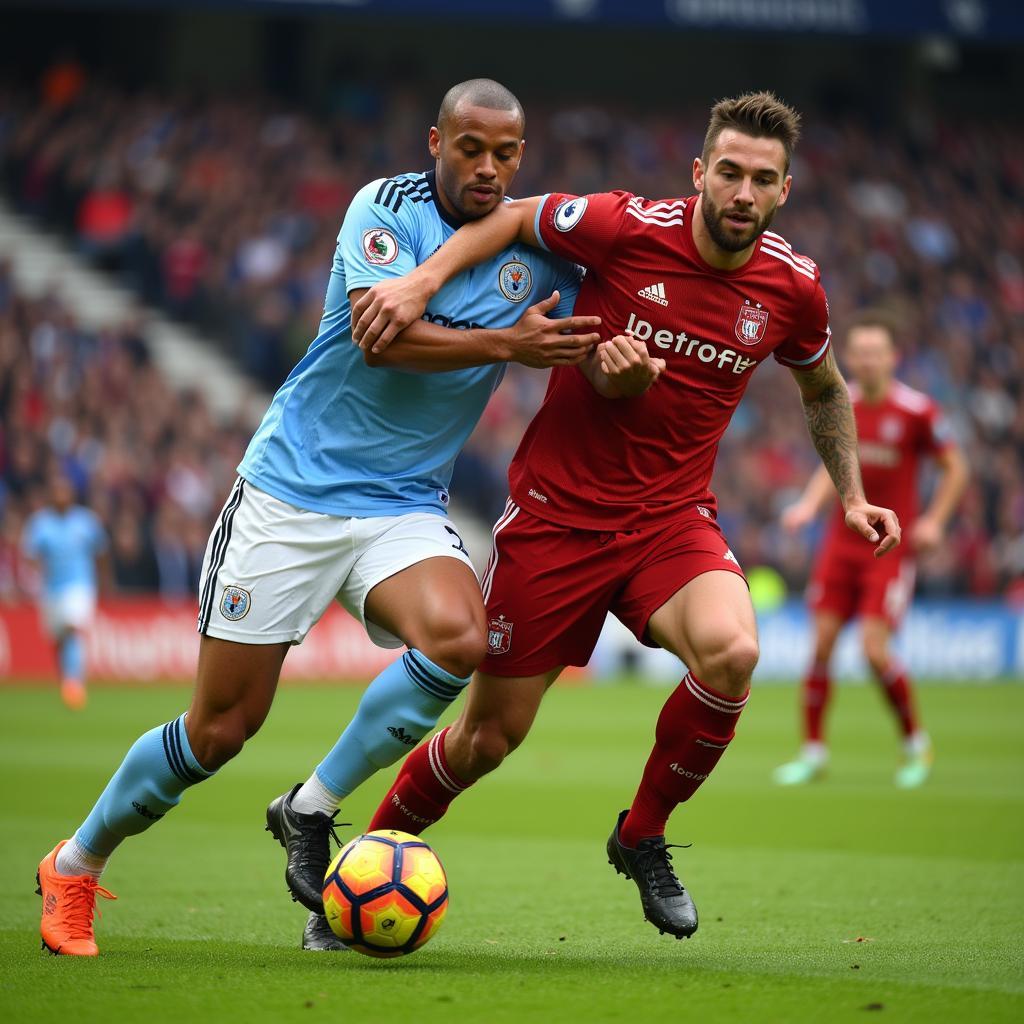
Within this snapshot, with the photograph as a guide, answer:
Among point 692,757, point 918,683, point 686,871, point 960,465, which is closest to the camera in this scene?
point 692,757

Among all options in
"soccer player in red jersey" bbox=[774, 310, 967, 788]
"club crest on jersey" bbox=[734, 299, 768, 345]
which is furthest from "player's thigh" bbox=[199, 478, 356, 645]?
"soccer player in red jersey" bbox=[774, 310, 967, 788]

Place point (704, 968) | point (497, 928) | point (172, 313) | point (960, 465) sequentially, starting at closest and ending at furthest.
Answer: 1. point (704, 968)
2. point (497, 928)
3. point (960, 465)
4. point (172, 313)

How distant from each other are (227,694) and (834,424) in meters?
2.36

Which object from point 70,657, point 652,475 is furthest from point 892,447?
point 70,657

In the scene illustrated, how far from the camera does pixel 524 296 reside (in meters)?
5.75

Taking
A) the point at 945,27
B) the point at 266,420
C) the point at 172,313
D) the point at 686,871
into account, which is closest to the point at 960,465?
the point at 686,871

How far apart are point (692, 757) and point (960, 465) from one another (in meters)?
6.53

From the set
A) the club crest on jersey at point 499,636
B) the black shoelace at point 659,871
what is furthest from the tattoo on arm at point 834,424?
the black shoelace at point 659,871

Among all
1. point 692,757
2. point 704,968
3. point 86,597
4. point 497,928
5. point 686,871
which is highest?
point 692,757

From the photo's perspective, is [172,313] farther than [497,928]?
Yes

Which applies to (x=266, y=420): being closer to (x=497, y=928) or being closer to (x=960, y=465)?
(x=497, y=928)

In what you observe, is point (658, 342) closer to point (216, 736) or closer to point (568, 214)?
point (568, 214)

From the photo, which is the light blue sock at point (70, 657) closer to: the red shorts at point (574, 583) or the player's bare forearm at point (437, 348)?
the red shorts at point (574, 583)

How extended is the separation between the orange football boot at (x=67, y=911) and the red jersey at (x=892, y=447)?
6845 mm
